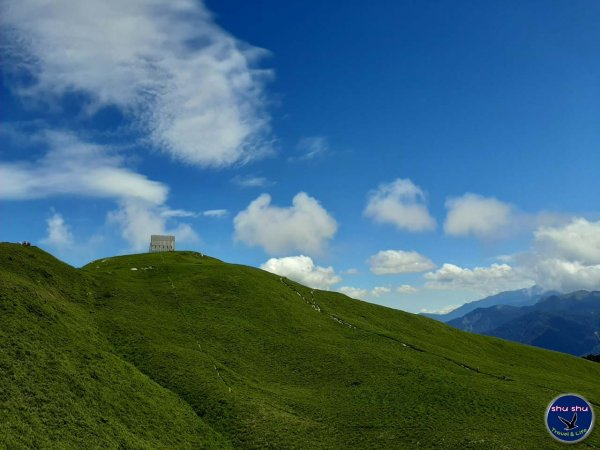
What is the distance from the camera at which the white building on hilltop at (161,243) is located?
15988cm

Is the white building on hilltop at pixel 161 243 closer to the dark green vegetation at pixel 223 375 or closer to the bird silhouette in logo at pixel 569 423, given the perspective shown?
the dark green vegetation at pixel 223 375

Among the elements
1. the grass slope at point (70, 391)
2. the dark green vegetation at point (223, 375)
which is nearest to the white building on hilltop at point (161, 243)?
the dark green vegetation at point (223, 375)

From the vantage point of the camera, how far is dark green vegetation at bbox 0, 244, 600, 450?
38.8 m

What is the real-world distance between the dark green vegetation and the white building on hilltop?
235ft

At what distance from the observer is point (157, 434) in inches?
1558

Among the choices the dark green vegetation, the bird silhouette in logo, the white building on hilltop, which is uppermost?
the white building on hilltop

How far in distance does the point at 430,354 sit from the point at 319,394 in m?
27.6

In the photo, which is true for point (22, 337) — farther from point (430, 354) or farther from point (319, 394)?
point (430, 354)

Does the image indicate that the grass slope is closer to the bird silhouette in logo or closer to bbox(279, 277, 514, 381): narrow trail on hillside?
the bird silhouette in logo

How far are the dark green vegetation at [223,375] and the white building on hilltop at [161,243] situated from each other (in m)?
71.6

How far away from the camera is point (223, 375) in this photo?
2164 inches

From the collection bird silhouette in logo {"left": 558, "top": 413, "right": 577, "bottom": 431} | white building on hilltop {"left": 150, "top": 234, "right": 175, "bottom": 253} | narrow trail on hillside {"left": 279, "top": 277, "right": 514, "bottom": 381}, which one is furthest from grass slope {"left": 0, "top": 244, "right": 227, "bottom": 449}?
white building on hilltop {"left": 150, "top": 234, "right": 175, "bottom": 253}

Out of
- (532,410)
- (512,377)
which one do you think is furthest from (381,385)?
(512,377)

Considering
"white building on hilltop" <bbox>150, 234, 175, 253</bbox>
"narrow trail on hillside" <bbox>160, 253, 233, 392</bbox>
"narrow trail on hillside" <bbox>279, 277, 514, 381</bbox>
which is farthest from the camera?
"white building on hilltop" <bbox>150, 234, 175, 253</bbox>
